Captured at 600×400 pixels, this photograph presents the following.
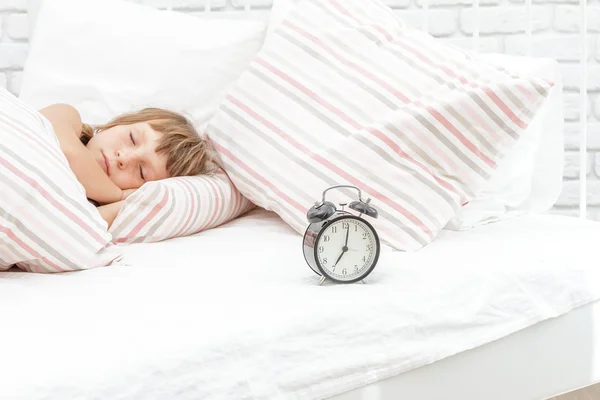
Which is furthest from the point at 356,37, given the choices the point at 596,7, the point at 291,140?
the point at 596,7

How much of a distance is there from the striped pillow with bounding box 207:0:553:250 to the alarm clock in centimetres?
21

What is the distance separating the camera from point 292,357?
2.62ft

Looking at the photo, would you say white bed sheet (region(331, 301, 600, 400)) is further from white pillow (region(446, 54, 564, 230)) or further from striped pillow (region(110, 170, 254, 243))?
striped pillow (region(110, 170, 254, 243))

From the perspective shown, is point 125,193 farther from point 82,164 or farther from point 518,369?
point 518,369

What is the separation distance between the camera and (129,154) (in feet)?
4.25

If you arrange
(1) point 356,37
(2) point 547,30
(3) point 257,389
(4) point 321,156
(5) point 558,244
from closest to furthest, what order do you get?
(3) point 257,389 < (5) point 558,244 < (4) point 321,156 < (1) point 356,37 < (2) point 547,30

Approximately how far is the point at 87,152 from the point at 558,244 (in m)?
0.79

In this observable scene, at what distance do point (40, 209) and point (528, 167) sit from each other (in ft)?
3.00

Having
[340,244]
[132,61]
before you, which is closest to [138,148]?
[132,61]

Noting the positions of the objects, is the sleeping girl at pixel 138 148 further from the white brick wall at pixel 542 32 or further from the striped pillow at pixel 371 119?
the white brick wall at pixel 542 32

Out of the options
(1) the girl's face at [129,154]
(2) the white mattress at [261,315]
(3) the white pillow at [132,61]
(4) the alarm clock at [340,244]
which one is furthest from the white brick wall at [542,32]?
(4) the alarm clock at [340,244]

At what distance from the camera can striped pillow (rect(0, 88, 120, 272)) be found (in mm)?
904

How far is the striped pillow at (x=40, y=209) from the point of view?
904mm

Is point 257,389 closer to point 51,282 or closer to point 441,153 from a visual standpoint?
point 51,282
